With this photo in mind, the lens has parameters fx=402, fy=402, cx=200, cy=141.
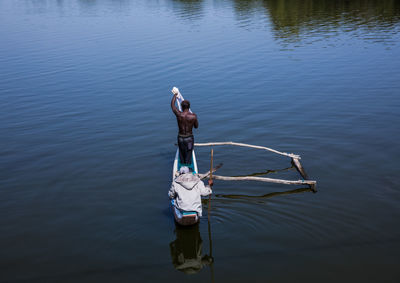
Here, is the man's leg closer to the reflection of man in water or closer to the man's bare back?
the man's bare back

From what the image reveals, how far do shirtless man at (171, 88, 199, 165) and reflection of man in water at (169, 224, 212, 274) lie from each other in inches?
109

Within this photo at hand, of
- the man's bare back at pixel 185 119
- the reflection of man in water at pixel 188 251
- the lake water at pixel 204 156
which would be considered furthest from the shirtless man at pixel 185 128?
the reflection of man in water at pixel 188 251

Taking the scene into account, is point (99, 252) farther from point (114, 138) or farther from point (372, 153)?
point (372, 153)

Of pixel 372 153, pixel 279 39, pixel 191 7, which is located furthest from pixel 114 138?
pixel 191 7

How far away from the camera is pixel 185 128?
13.3m

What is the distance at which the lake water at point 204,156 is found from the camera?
1064 cm

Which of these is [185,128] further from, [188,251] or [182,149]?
[188,251]

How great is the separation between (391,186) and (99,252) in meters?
9.85

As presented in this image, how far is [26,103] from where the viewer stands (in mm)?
24828

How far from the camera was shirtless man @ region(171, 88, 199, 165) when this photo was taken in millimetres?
12949

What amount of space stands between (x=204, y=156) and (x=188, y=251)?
6.46m

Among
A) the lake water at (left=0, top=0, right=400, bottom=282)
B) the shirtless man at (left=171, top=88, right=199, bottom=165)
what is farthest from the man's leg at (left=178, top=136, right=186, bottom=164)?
the lake water at (left=0, top=0, right=400, bottom=282)

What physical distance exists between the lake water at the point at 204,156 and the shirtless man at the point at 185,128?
1.65 meters

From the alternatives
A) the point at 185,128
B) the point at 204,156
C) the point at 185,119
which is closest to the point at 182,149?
the point at 185,128
